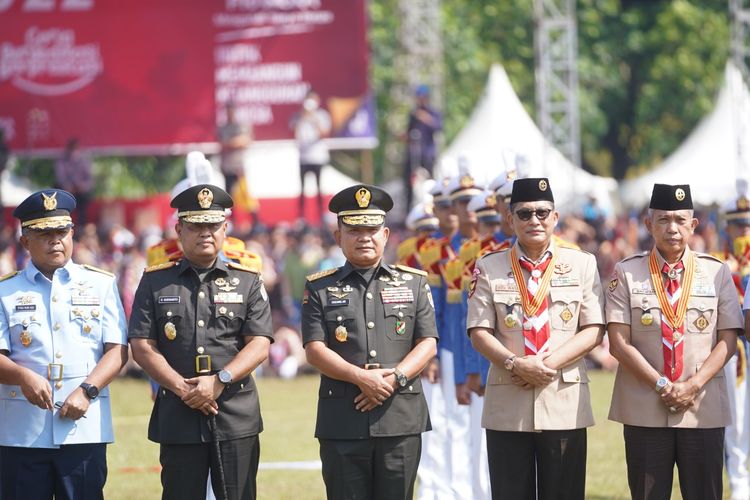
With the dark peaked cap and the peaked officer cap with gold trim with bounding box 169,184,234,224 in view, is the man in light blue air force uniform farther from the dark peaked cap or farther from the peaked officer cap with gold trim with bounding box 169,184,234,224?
the dark peaked cap

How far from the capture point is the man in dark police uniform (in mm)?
7363

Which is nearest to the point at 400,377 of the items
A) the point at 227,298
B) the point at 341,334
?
the point at 341,334

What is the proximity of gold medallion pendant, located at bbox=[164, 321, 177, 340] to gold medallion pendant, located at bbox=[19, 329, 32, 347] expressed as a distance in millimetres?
733

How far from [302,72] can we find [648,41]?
17890 millimetres

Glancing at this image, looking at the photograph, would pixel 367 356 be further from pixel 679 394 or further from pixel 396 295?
pixel 679 394

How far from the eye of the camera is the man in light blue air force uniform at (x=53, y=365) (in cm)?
732

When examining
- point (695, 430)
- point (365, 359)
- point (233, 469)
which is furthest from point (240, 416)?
point (695, 430)

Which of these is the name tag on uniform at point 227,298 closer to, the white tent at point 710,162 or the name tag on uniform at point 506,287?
the name tag on uniform at point 506,287

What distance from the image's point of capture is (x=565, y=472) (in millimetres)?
7449

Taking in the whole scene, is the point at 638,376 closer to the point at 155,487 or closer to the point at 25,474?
the point at 25,474

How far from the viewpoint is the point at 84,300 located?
24.7 feet

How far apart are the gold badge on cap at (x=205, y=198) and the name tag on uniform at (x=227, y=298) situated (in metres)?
0.50

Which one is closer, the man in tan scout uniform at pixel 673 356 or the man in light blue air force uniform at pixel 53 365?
the man in light blue air force uniform at pixel 53 365

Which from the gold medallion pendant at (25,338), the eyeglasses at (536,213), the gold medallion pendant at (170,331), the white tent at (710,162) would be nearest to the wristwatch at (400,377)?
the eyeglasses at (536,213)
